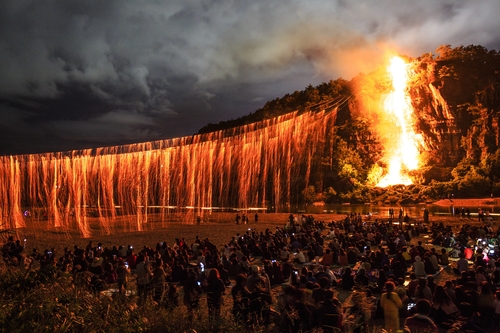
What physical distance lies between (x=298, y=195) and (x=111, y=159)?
2756cm

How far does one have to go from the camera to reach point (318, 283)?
7621 millimetres

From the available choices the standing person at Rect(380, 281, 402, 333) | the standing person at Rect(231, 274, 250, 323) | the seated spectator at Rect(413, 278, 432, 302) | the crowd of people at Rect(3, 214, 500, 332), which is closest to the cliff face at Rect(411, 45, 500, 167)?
the crowd of people at Rect(3, 214, 500, 332)

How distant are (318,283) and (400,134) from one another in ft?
196

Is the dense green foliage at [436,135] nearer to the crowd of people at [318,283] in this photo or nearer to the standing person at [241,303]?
the crowd of people at [318,283]

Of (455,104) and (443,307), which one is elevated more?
(455,104)

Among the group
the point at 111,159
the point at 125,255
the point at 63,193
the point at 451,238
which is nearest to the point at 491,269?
the point at 451,238

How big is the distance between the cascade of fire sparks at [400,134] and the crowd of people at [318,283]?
39.5 meters

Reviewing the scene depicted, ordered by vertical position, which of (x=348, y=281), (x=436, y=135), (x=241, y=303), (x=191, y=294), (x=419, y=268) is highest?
(x=436, y=135)

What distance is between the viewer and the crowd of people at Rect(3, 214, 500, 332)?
5945 mm

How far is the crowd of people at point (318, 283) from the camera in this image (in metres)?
5.95

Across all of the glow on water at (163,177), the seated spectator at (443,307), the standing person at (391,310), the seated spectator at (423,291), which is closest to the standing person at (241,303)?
the standing person at (391,310)

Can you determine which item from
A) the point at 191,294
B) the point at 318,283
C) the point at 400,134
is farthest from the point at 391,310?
the point at 400,134

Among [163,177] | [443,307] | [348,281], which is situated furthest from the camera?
[163,177]

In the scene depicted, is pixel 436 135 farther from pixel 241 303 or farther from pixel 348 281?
pixel 241 303
